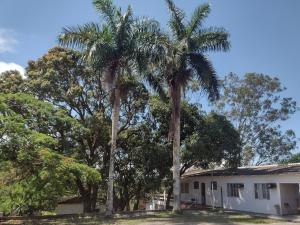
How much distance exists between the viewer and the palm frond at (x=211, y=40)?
2567cm

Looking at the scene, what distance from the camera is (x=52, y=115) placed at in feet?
71.9

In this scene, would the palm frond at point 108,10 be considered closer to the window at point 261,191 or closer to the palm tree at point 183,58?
the palm tree at point 183,58

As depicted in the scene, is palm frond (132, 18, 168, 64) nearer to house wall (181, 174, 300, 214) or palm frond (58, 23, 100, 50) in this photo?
palm frond (58, 23, 100, 50)

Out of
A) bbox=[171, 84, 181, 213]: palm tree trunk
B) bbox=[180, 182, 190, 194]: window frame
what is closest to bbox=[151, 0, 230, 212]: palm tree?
bbox=[171, 84, 181, 213]: palm tree trunk

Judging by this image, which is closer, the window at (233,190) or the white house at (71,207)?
the window at (233,190)

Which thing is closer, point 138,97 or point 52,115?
point 52,115

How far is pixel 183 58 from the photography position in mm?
25391

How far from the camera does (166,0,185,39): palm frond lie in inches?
1034

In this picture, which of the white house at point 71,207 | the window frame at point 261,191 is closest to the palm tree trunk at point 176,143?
the window frame at point 261,191

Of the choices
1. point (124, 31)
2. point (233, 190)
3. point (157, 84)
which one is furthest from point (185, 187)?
point (124, 31)

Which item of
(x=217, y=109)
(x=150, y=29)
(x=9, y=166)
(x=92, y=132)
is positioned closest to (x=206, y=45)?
(x=150, y=29)

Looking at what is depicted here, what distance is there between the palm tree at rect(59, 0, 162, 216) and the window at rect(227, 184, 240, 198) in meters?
9.80

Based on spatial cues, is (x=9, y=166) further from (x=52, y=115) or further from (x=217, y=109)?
(x=217, y=109)

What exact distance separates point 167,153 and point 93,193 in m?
7.43
